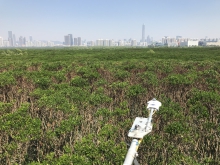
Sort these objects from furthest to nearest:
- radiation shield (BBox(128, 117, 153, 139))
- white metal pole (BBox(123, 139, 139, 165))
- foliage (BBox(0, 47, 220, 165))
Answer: foliage (BBox(0, 47, 220, 165)) → radiation shield (BBox(128, 117, 153, 139)) → white metal pole (BBox(123, 139, 139, 165))

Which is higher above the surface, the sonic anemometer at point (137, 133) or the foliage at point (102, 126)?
the sonic anemometer at point (137, 133)

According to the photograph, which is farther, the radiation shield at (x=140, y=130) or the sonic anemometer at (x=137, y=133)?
the radiation shield at (x=140, y=130)

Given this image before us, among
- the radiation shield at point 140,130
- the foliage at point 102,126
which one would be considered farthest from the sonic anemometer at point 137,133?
the foliage at point 102,126

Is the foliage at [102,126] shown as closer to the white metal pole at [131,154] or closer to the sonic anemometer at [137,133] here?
the sonic anemometer at [137,133]

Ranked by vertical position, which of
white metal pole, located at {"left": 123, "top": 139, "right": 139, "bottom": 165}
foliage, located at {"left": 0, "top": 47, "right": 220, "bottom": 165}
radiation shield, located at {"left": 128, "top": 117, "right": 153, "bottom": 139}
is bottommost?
foliage, located at {"left": 0, "top": 47, "right": 220, "bottom": 165}

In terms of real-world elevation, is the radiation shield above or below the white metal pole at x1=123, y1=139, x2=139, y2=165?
above

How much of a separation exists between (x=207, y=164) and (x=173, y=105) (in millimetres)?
2780

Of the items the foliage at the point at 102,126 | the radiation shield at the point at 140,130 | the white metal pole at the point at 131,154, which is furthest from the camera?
the foliage at the point at 102,126

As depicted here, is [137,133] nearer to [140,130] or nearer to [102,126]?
[140,130]

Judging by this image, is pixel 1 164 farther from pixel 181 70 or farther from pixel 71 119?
pixel 181 70

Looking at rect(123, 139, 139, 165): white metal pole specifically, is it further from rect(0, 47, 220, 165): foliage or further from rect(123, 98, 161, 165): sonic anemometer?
rect(0, 47, 220, 165): foliage

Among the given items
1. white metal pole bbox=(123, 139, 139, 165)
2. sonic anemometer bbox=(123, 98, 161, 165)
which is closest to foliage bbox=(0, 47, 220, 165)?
sonic anemometer bbox=(123, 98, 161, 165)

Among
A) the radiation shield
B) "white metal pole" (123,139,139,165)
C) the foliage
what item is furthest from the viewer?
the foliage

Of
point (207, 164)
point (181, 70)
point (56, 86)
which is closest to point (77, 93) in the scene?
point (56, 86)
